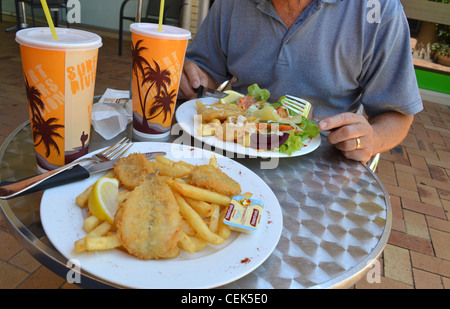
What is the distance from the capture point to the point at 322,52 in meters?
1.68

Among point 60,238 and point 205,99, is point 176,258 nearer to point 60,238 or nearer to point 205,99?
point 60,238

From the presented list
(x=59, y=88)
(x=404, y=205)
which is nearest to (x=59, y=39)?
(x=59, y=88)

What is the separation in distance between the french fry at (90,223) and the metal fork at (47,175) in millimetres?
165

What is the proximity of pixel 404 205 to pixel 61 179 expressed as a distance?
3186mm

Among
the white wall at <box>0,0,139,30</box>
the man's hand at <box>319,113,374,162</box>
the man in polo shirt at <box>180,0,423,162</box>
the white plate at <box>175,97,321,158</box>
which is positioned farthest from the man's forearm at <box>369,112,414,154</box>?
the white wall at <box>0,0,139,30</box>

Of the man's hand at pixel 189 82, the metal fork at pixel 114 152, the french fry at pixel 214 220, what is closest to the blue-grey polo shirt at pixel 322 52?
the man's hand at pixel 189 82

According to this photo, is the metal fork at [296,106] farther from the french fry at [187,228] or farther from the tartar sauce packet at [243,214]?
the french fry at [187,228]

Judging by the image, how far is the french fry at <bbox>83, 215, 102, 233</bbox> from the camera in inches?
28.3

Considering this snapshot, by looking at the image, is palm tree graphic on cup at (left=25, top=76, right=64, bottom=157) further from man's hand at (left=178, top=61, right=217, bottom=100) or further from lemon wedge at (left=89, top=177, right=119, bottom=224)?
man's hand at (left=178, top=61, right=217, bottom=100)

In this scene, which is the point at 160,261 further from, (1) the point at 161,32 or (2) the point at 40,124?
(1) the point at 161,32

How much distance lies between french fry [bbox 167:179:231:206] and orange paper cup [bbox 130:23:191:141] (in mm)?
388

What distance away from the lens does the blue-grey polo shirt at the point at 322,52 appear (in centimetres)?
155

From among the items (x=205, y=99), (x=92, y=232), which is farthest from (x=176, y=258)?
(x=205, y=99)

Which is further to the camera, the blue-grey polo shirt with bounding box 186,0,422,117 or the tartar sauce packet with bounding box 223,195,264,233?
the blue-grey polo shirt with bounding box 186,0,422,117
